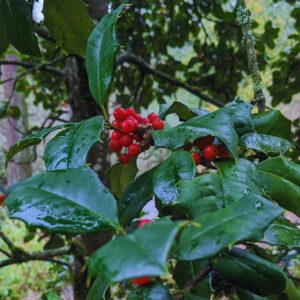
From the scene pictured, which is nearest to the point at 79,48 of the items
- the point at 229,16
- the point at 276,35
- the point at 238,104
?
the point at 238,104

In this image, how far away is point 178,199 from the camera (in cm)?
44

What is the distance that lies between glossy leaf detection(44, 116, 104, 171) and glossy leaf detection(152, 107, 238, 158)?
74 millimetres

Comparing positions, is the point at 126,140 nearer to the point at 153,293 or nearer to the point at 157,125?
the point at 157,125

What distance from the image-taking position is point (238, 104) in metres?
0.57

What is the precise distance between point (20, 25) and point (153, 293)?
0.56m

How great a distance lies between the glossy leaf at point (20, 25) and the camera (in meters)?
0.72

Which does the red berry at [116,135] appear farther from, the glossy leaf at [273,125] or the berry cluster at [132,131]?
the glossy leaf at [273,125]

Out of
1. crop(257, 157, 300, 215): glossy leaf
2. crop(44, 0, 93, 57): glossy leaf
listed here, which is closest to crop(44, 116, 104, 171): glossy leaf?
crop(257, 157, 300, 215): glossy leaf

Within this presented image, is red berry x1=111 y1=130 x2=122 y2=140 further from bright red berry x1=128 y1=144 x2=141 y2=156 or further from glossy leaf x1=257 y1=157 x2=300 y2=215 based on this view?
glossy leaf x1=257 y1=157 x2=300 y2=215

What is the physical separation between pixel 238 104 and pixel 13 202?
1.05 feet

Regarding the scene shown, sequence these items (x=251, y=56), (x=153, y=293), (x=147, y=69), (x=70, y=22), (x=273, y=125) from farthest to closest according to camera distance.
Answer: (x=147, y=69) < (x=70, y=22) < (x=251, y=56) < (x=273, y=125) < (x=153, y=293)

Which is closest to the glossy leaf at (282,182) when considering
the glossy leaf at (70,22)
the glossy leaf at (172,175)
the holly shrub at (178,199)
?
the holly shrub at (178,199)

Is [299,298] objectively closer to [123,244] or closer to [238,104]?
[238,104]

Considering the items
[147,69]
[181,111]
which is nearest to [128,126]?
[181,111]
